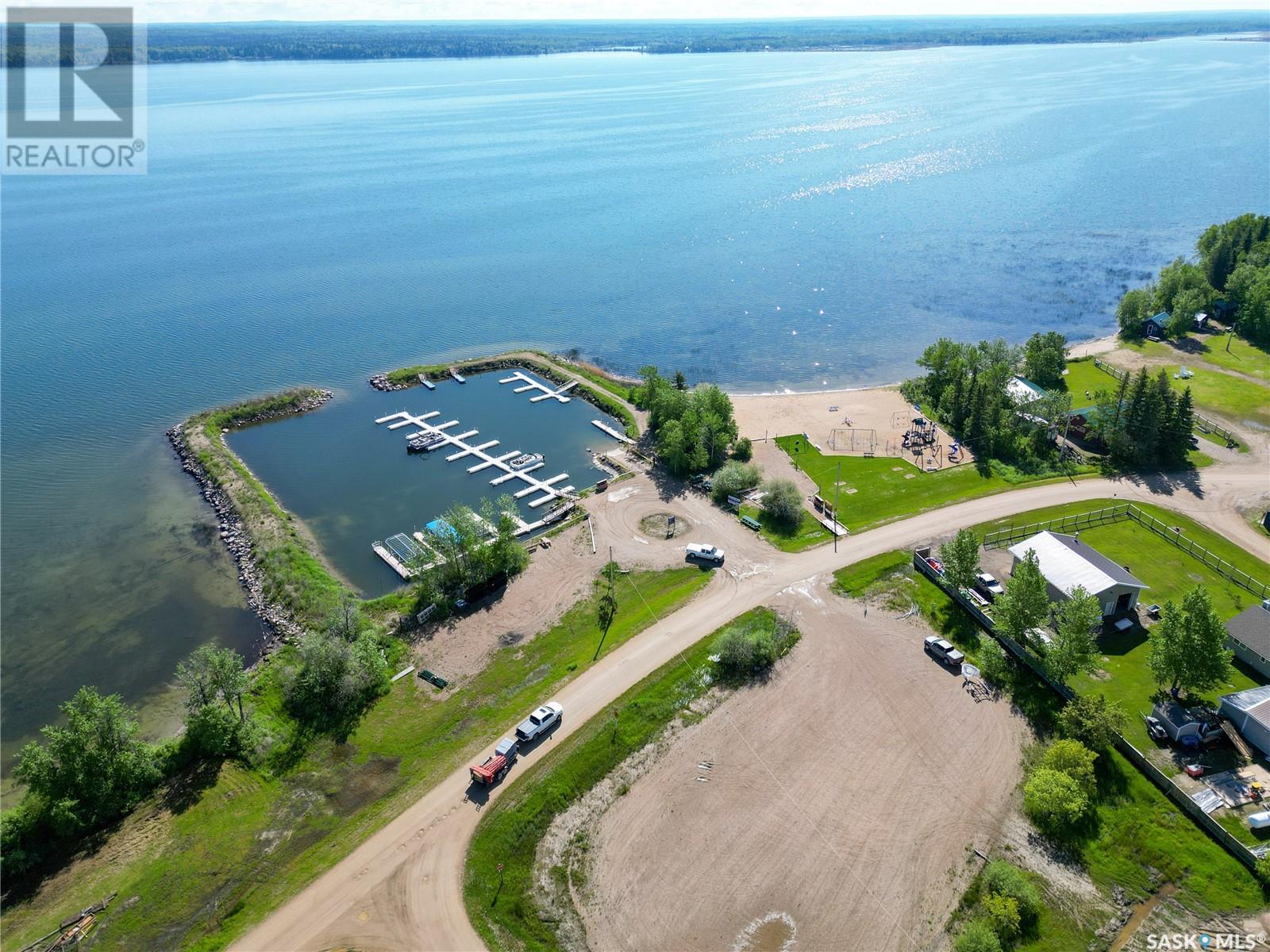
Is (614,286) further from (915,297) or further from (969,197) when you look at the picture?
(969,197)

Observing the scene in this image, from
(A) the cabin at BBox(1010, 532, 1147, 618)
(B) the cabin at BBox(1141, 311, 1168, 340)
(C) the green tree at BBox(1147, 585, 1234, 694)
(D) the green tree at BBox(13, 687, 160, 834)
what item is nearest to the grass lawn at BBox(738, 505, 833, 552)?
(A) the cabin at BBox(1010, 532, 1147, 618)

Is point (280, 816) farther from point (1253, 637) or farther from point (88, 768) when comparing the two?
point (1253, 637)

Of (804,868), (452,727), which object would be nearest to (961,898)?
(804,868)

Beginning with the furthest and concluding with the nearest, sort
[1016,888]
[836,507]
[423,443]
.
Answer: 1. [423,443]
2. [836,507]
3. [1016,888]

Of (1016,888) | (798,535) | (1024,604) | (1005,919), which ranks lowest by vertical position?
(1005,919)

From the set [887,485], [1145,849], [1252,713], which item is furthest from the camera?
[887,485]

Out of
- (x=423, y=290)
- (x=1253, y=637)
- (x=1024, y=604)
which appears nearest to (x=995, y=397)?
(x=1253, y=637)

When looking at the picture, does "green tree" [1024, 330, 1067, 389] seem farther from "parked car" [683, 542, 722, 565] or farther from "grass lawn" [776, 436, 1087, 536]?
"parked car" [683, 542, 722, 565]

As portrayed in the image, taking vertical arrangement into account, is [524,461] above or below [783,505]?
below
